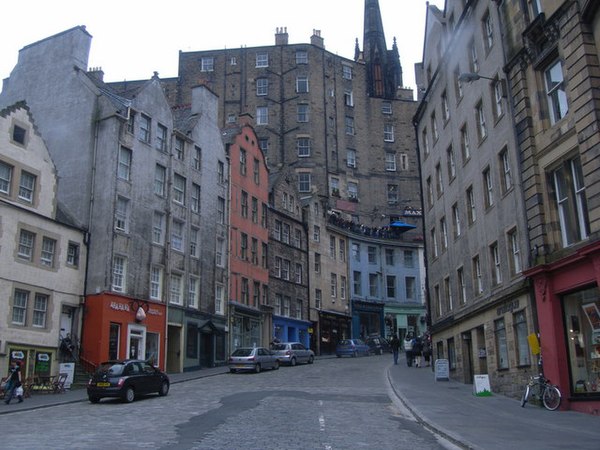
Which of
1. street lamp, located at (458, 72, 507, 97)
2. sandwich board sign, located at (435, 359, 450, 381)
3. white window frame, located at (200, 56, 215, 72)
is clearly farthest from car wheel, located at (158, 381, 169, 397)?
white window frame, located at (200, 56, 215, 72)

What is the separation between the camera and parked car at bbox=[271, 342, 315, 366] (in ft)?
129

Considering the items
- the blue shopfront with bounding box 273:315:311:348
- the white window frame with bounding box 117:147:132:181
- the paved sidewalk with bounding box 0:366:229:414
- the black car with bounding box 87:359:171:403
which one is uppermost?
the white window frame with bounding box 117:147:132:181

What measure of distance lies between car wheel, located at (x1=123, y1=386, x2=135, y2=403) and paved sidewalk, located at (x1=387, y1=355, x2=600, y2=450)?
922 centimetres

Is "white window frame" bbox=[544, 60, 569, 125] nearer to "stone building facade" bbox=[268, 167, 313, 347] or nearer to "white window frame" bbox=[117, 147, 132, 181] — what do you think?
"white window frame" bbox=[117, 147, 132, 181]

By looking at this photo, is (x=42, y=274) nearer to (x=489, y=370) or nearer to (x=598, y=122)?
(x=489, y=370)

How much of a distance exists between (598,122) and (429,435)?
914cm

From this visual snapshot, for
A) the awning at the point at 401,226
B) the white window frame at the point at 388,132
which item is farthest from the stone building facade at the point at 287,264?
the white window frame at the point at 388,132

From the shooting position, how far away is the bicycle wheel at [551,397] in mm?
17062

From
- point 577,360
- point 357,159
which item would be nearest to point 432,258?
point 577,360

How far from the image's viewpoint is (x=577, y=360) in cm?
1725

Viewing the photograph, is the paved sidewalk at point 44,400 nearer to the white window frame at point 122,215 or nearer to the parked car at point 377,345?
the white window frame at point 122,215

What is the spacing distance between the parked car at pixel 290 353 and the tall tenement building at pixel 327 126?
21017 millimetres

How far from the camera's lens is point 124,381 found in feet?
68.7

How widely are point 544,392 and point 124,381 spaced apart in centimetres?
1339
